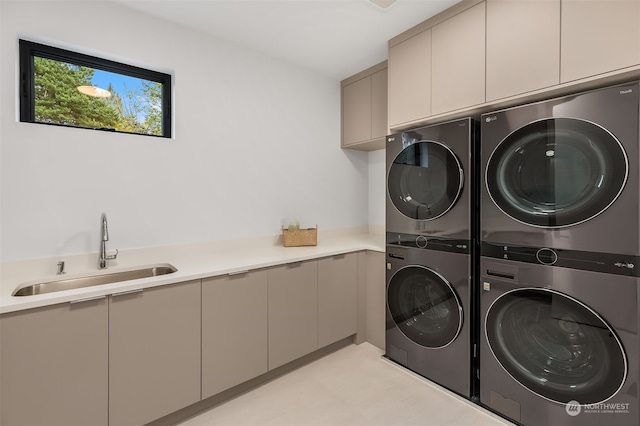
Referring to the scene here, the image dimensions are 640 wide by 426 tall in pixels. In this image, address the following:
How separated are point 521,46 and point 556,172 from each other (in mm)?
708

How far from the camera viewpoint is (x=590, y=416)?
140 cm

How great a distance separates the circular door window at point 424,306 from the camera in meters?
1.93

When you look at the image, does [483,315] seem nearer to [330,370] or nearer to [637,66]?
[330,370]

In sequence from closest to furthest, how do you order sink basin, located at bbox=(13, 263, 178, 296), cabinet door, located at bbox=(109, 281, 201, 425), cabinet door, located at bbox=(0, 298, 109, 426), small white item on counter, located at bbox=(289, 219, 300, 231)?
cabinet door, located at bbox=(0, 298, 109, 426), cabinet door, located at bbox=(109, 281, 201, 425), sink basin, located at bbox=(13, 263, 178, 296), small white item on counter, located at bbox=(289, 219, 300, 231)

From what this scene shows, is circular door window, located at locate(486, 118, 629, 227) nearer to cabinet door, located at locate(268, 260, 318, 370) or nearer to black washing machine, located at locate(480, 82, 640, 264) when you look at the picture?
black washing machine, located at locate(480, 82, 640, 264)

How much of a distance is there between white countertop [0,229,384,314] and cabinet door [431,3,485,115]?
3.88 ft

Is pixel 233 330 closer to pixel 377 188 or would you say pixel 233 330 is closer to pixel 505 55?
pixel 377 188

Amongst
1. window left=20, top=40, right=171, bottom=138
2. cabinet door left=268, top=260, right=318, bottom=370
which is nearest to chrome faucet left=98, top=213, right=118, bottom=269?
window left=20, top=40, right=171, bottom=138

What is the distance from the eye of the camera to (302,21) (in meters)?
2.09

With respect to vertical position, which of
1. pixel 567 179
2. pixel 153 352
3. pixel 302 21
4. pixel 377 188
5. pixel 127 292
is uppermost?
pixel 302 21

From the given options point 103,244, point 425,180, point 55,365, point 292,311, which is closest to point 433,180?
point 425,180

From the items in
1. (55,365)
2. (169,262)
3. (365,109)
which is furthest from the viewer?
(365,109)

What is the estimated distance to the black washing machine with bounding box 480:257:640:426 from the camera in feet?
4.33

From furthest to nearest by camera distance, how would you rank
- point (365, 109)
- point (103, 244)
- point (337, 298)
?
point (365, 109)
point (337, 298)
point (103, 244)
